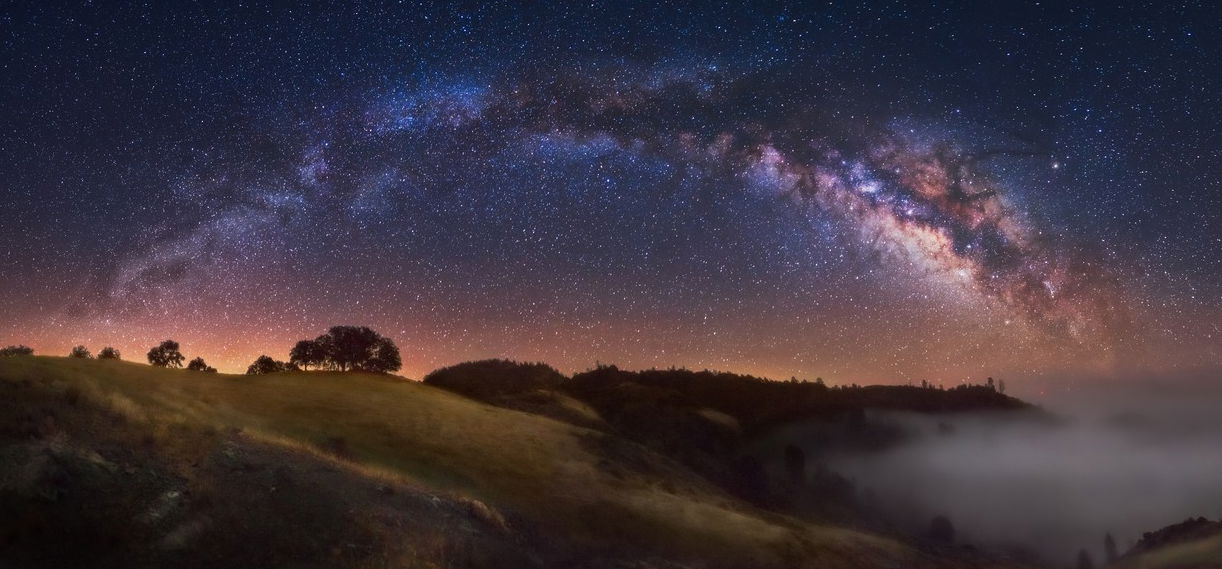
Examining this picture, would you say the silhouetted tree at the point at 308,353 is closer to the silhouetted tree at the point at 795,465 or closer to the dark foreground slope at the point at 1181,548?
the silhouetted tree at the point at 795,465

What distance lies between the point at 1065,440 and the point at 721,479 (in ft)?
435

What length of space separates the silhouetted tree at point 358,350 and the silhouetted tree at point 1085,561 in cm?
8389

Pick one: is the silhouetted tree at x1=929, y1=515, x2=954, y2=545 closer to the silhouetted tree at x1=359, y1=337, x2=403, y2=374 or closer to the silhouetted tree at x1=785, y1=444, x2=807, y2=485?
the silhouetted tree at x1=785, y1=444, x2=807, y2=485

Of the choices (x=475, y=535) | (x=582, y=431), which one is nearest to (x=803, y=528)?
(x=582, y=431)

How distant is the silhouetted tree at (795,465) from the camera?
95125mm

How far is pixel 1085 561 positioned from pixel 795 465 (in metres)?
35.6

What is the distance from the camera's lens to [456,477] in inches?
1726

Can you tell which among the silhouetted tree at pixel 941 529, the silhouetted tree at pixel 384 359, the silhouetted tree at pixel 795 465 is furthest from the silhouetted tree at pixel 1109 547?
the silhouetted tree at pixel 384 359

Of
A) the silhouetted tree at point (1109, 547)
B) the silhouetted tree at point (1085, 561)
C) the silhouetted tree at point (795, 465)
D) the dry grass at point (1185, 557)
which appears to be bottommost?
the silhouetted tree at point (1085, 561)

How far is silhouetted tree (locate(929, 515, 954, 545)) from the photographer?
9019cm

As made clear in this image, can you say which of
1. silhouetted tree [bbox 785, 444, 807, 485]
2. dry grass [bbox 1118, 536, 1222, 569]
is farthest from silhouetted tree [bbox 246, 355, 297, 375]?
dry grass [bbox 1118, 536, 1222, 569]

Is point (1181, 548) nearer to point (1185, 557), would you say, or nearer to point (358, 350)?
point (1185, 557)

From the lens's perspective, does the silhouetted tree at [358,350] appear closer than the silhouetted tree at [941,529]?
Yes

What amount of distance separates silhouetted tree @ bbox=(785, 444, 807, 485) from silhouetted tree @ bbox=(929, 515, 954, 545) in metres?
17.6
